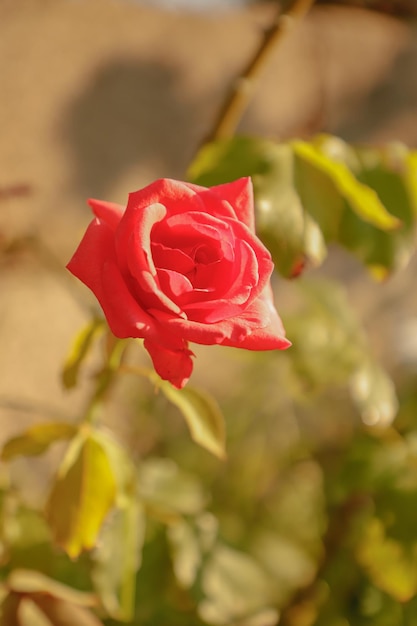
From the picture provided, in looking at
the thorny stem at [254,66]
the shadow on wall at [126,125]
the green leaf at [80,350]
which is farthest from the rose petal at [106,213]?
the shadow on wall at [126,125]

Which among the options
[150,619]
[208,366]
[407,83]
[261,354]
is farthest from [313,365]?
[407,83]

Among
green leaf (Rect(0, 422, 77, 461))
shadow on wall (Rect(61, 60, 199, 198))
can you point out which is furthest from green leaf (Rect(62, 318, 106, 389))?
shadow on wall (Rect(61, 60, 199, 198))

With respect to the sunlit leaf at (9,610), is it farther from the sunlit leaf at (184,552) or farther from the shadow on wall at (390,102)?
the shadow on wall at (390,102)

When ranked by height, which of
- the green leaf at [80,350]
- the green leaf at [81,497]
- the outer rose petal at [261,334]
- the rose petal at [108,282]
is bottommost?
the green leaf at [81,497]

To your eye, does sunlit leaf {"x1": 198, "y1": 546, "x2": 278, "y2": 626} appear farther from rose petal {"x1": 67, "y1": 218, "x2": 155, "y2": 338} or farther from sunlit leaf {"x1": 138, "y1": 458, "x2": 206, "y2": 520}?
rose petal {"x1": 67, "y1": 218, "x2": 155, "y2": 338}

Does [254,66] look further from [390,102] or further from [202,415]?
[390,102]

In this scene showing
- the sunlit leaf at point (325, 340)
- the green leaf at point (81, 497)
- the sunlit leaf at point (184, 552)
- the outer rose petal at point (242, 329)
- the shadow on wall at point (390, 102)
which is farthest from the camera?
the shadow on wall at point (390, 102)

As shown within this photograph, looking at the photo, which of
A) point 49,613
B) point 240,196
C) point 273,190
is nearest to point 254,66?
point 273,190
